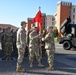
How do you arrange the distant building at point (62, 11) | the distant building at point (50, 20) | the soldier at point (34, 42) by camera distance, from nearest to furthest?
the soldier at point (34, 42) < the distant building at point (62, 11) < the distant building at point (50, 20)

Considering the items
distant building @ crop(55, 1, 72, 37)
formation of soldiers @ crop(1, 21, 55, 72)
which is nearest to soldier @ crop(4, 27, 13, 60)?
formation of soldiers @ crop(1, 21, 55, 72)

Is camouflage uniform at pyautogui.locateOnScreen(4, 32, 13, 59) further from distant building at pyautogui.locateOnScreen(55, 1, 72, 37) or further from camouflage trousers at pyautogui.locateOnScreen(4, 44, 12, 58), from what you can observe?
distant building at pyautogui.locateOnScreen(55, 1, 72, 37)

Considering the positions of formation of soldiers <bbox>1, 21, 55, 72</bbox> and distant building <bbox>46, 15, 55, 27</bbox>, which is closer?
formation of soldiers <bbox>1, 21, 55, 72</bbox>

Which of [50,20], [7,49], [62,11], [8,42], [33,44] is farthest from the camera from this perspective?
[50,20]

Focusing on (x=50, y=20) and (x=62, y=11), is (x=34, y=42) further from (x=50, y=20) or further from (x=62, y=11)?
(x=50, y=20)

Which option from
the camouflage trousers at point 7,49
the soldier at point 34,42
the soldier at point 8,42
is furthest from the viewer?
the camouflage trousers at point 7,49

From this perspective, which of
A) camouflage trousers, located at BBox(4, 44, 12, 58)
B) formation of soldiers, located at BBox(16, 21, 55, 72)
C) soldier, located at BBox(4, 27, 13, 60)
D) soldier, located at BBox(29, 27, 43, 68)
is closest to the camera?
formation of soldiers, located at BBox(16, 21, 55, 72)

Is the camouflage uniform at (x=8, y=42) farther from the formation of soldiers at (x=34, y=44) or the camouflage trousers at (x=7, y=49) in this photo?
the formation of soldiers at (x=34, y=44)

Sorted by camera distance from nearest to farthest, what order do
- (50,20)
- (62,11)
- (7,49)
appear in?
1. (7,49)
2. (62,11)
3. (50,20)

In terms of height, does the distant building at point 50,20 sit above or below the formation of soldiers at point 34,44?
above

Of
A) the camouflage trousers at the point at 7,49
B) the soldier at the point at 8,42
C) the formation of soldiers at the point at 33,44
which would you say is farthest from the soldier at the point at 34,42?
the camouflage trousers at the point at 7,49

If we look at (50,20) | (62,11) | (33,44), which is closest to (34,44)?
(33,44)

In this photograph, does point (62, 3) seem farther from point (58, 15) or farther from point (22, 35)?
point (22, 35)

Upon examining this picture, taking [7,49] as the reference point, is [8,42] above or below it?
above
